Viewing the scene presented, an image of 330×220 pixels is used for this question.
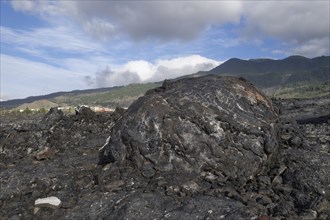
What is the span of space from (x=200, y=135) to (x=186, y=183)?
5.88 ft

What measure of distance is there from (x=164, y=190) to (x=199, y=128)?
96.7 inches

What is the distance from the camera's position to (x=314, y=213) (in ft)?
32.4

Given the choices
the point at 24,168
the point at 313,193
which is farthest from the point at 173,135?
the point at 24,168

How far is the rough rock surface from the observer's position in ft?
33.9

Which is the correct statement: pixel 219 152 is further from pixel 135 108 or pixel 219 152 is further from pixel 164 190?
pixel 135 108

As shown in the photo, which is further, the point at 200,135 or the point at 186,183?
the point at 200,135

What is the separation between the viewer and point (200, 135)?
12.7m

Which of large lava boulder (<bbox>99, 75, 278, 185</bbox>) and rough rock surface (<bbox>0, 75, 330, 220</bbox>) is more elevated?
large lava boulder (<bbox>99, 75, 278, 185</bbox>)

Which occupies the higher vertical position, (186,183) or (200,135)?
(200,135)

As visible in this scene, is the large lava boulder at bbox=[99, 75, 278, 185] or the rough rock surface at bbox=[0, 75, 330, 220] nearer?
the rough rock surface at bbox=[0, 75, 330, 220]

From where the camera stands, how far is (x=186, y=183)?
1153cm

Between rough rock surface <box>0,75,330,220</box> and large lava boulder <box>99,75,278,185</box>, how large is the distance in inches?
1.6

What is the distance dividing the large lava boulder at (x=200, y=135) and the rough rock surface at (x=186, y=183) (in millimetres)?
41

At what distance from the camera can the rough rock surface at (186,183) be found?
1034 cm
